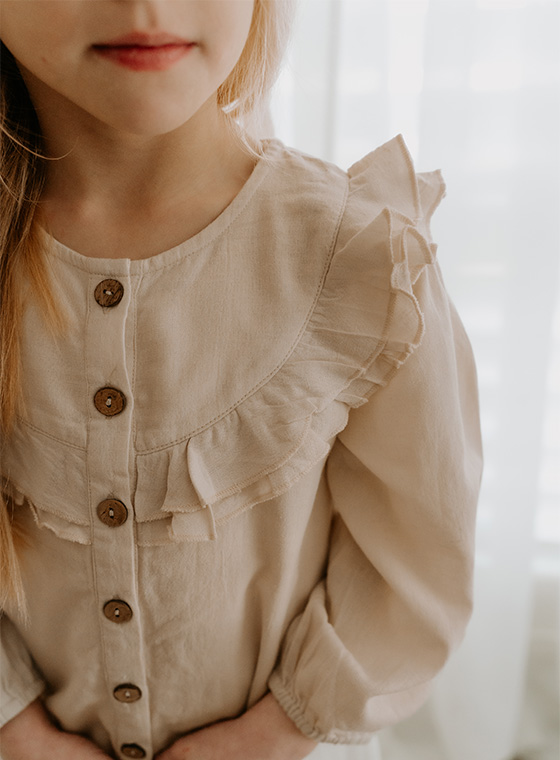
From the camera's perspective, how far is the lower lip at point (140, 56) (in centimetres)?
42

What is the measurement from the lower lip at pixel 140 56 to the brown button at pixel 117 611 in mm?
364

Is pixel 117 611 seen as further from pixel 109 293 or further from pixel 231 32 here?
pixel 231 32

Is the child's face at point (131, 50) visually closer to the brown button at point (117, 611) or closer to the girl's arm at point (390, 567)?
the girl's arm at point (390, 567)

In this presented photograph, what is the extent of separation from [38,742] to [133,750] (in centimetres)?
8

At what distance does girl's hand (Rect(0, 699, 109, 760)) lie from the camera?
60 cm

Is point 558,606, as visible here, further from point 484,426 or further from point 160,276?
point 160,276

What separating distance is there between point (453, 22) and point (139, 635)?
2.71 feet

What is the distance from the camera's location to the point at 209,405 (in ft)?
1.63

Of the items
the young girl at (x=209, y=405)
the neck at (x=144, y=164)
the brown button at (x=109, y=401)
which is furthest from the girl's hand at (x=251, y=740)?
the neck at (x=144, y=164)

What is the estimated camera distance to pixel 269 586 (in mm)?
571

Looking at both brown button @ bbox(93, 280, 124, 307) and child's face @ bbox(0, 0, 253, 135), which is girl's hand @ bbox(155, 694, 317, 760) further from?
child's face @ bbox(0, 0, 253, 135)

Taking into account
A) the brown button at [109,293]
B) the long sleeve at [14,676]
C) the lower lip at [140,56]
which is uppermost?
the lower lip at [140,56]

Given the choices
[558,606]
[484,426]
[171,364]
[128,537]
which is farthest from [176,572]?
[558,606]

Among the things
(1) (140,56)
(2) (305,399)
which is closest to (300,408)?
(2) (305,399)
